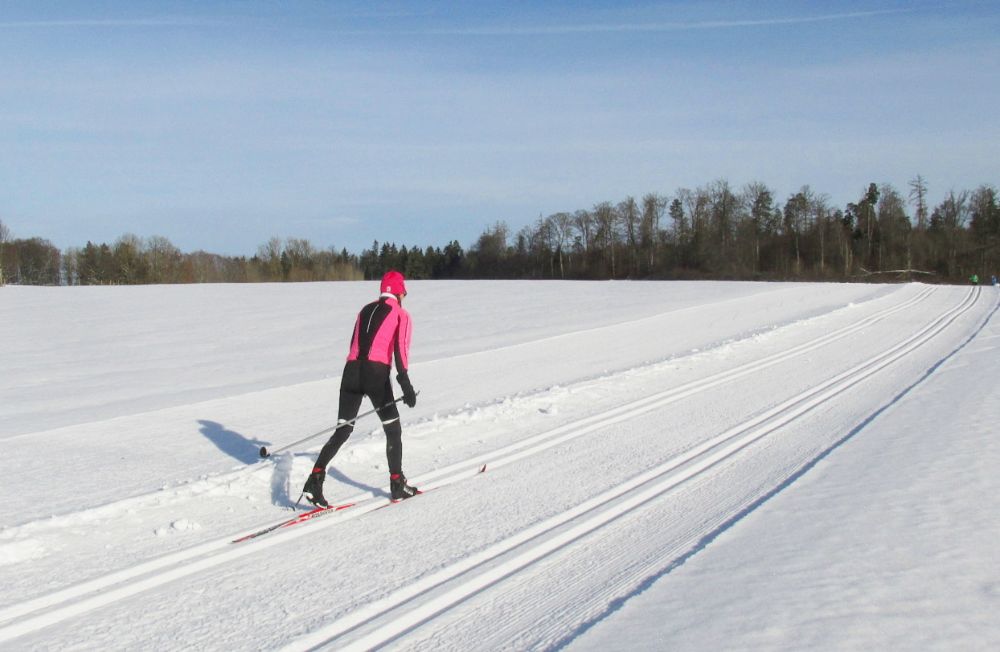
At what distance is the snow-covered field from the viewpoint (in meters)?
4.31

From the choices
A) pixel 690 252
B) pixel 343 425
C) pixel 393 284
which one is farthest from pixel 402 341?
pixel 690 252

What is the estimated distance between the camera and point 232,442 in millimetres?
9938

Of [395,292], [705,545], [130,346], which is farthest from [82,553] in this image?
[130,346]

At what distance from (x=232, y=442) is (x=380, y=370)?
3.97 metres

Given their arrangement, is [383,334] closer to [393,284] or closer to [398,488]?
[393,284]

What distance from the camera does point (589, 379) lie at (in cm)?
1464

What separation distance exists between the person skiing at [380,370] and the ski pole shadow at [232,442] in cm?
239

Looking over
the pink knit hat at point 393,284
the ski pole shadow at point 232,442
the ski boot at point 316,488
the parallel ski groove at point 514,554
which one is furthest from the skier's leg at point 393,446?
the ski pole shadow at point 232,442

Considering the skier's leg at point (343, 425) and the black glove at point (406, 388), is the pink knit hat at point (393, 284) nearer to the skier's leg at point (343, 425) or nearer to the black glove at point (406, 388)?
the black glove at point (406, 388)

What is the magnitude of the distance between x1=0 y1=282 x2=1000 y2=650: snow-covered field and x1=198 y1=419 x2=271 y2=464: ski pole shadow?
0.07 m

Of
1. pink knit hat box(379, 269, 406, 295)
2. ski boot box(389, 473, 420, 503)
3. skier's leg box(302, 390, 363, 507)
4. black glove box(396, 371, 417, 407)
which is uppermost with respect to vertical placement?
pink knit hat box(379, 269, 406, 295)

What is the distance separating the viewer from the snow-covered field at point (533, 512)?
4.31m

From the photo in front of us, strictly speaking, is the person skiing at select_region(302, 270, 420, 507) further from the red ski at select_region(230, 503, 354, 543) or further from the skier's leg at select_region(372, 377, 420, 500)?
the red ski at select_region(230, 503, 354, 543)

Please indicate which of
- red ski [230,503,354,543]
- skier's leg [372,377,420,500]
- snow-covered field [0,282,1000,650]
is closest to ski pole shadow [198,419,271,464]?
snow-covered field [0,282,1000,650]
